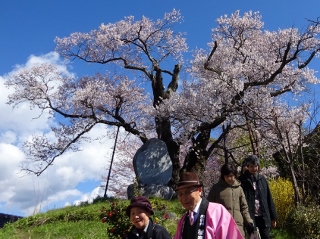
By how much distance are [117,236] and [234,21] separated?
1268 centimetres

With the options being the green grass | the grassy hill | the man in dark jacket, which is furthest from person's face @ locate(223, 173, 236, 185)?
the grassy hill

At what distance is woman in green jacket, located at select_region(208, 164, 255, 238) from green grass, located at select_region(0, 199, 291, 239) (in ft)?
7.73

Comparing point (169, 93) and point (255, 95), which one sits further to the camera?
point (169, 93)

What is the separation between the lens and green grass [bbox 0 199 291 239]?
8483 mm

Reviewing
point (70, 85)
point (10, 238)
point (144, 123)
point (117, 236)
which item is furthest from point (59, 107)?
point (117, 236)

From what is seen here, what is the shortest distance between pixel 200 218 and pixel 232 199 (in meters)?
2.02

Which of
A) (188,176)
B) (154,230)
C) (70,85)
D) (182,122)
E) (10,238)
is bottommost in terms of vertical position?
(154,230)

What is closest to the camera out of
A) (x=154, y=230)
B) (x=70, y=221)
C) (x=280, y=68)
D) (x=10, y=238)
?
(x=154, y=230)

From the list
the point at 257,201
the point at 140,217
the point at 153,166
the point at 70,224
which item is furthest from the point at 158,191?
the point at 140,217

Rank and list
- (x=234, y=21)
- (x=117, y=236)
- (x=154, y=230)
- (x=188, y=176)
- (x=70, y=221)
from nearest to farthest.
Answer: (x=188, y=176) → (x=154, y=230) → (x=117, y=236) → (x=70, y=221) → (x=234, y=21)

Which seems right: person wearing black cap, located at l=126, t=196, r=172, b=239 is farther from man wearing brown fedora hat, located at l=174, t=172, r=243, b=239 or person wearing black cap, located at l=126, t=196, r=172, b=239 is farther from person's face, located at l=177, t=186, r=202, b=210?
person's face, located at l=177, t=186, r=202, b=210

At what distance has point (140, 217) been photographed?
10.8 ft

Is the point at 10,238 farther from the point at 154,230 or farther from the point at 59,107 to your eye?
the point at 59,107

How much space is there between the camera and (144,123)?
58.4 feet
